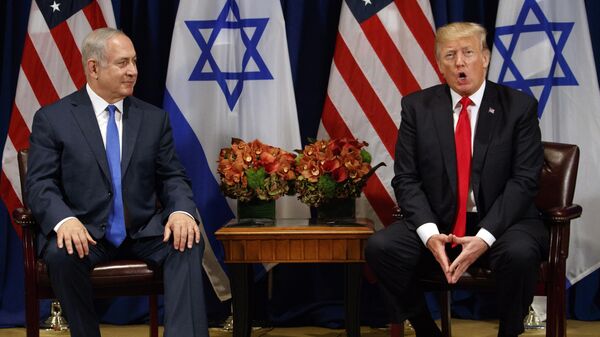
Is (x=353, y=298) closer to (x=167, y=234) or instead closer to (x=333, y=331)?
(x=333, y=331)

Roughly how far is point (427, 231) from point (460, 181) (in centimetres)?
30

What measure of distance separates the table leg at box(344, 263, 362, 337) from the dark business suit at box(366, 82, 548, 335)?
15.2 inches

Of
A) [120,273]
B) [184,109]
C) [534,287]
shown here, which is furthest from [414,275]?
[184,109]

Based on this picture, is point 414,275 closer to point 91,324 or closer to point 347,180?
point 347,180

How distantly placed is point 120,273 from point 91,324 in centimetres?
24

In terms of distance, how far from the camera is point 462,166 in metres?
4.06

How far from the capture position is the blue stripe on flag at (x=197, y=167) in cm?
502

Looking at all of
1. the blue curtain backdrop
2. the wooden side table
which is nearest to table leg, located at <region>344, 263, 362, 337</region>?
the wooden side table

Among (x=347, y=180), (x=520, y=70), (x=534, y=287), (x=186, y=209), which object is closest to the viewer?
(x=534, y=287)

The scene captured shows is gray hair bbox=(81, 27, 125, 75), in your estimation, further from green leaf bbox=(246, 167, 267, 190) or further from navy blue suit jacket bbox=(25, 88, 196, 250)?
green leaf bbox=(246, 167, 267, 190)

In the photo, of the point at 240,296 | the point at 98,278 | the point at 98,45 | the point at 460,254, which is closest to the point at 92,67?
the point at 98,45

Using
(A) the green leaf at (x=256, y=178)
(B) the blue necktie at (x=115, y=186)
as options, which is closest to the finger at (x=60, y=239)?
(B) the blue necktie at (x=115, y=186)

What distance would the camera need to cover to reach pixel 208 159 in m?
5.04

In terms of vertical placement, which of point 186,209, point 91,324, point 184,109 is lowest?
point 91,324
